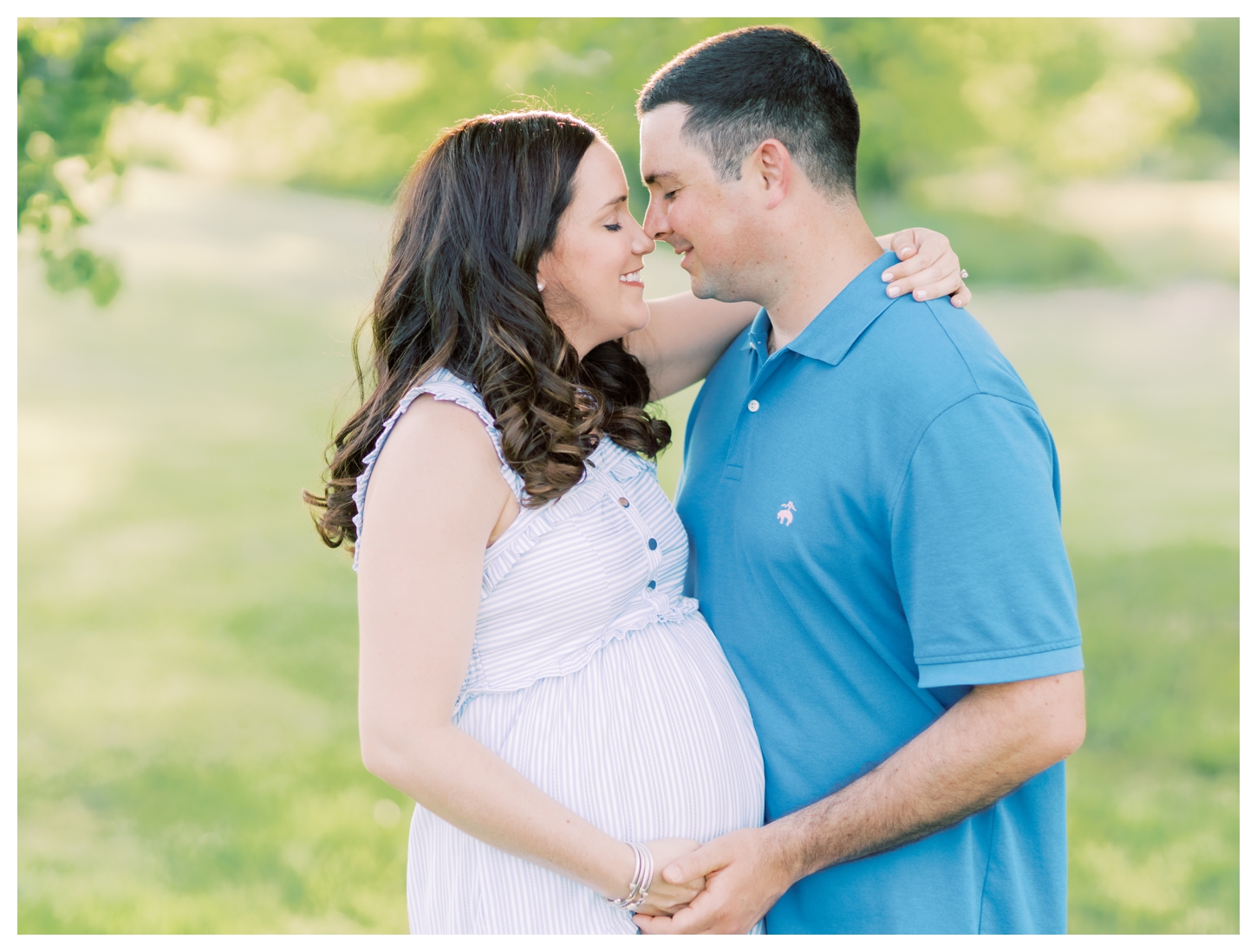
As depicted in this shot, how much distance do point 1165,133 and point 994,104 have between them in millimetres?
2970

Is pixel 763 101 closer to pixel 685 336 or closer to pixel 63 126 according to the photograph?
pixel 685 336

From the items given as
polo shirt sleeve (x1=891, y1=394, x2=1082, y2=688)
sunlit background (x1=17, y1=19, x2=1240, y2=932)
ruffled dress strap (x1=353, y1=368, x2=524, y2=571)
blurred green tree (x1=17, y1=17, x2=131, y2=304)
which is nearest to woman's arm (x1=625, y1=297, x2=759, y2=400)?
sunlit background (x1=17, y1=19, x2=1240, y2=932)

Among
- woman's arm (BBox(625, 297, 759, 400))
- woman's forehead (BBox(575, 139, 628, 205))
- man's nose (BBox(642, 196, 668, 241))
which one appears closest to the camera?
woman's forehead (BBox(575, 139, 628, 205))

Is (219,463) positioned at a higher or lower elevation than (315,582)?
higher

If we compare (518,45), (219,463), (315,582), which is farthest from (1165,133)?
(219,463)

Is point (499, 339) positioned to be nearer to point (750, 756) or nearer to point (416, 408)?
point (416, 408)

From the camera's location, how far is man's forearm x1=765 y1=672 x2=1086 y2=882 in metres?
1.83

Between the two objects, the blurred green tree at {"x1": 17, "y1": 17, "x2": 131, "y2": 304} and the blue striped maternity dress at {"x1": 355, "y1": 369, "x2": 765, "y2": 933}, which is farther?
the blurred green tree at {"x1": 17, "y1": 17, "x2": 131, "y2": 304}

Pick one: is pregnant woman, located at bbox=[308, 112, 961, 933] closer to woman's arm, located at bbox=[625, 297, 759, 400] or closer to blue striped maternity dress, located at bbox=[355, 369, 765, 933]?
blue striped maternity dress, located at bbox=[355, 369, 765, 933]

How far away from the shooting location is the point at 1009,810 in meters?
2.05

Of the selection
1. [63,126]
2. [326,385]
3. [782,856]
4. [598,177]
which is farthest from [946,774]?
[63,126]

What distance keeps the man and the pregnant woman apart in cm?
12

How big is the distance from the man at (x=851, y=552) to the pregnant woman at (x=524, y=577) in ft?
0.40

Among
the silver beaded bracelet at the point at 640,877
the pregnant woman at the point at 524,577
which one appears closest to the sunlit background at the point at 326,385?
the pregnant woman at the point at 524,577
